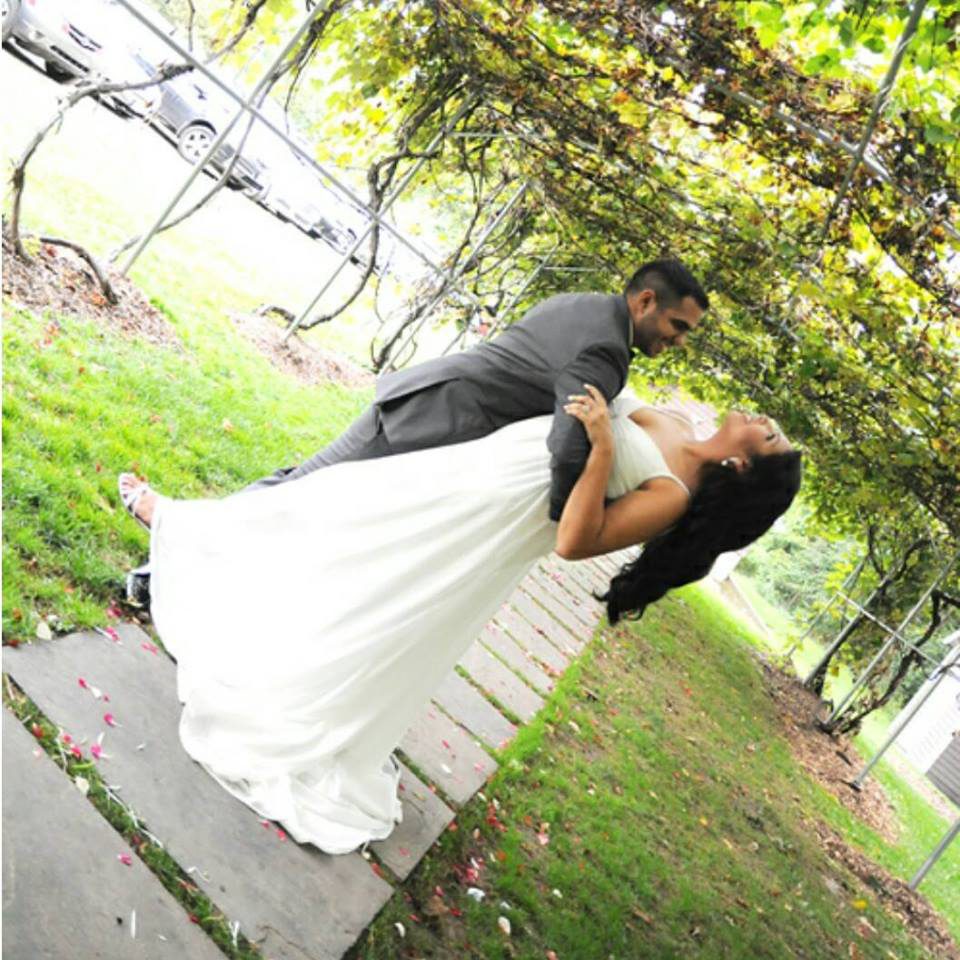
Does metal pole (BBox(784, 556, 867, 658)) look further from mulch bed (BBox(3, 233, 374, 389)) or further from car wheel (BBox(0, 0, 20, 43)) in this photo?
car wheel (BBox(0, 0, 20, 43))

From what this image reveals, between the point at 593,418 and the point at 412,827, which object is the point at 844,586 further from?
the point at 593,418

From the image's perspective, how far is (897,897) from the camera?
22.7ft

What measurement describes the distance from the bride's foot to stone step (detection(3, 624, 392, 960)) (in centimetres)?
70

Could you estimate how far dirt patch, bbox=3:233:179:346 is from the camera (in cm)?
512

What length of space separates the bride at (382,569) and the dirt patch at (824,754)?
7245 mm

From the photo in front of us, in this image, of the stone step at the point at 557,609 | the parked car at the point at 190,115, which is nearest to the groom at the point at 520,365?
the stone step at the point at 557,609

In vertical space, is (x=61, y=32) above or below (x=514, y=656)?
above

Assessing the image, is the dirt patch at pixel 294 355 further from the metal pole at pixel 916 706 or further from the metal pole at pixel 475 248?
the metal pole at pixel 916 706

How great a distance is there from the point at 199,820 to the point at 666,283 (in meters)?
2.36

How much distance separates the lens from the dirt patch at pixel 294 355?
8008 millimetres

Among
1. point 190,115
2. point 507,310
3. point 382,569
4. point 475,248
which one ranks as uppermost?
point 475,248

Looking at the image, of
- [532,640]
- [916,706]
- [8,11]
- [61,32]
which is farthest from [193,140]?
[916,706]

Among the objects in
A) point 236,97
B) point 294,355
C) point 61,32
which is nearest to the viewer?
point 236,97

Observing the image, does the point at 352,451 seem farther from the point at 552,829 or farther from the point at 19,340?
the point at 19,340
